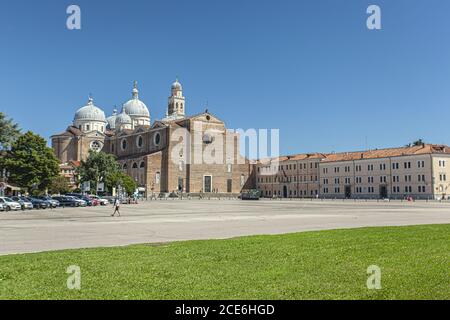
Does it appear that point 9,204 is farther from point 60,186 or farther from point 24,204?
point 60,186

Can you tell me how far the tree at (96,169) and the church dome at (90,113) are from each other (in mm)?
46122

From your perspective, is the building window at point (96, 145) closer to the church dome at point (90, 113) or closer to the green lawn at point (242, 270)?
the church dome at point (90, 113)

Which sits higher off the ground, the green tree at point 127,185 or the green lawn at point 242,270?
the green tree at point 127,185

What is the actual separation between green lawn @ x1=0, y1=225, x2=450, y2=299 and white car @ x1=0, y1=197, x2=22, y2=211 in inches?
1422

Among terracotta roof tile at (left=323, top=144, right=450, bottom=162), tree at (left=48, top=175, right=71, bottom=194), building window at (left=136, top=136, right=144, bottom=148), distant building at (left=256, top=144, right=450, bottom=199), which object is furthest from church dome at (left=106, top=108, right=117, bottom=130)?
terracotta roof tile at (left=323, top=144, right=450, bottom=162)

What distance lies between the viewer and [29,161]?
63.1 meters

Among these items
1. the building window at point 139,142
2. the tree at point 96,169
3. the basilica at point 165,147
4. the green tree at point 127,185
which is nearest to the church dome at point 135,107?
the basilica at point 165,147

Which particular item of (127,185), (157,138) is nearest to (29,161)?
(127,185)

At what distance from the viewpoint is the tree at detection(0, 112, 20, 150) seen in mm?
63344

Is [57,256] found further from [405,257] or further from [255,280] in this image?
[405,257]

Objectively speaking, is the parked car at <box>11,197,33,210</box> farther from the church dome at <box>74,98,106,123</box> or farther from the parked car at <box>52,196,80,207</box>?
the church dome at <box>74,98,106,123</box>

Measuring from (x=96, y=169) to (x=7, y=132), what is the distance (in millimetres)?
28923

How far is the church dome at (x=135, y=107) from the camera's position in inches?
5768
